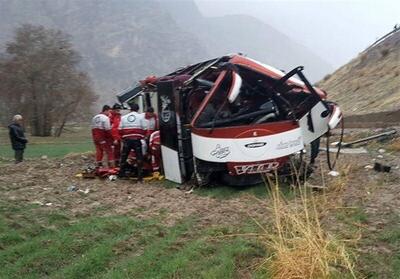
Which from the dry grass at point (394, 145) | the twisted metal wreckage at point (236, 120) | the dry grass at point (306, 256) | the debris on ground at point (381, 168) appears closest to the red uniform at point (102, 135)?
the twisted metal wreckage at point (236, 120)

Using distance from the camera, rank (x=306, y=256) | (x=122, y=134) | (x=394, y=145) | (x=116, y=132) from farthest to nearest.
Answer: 1. (x=394, y=145)
2. (x=116, y=132)
3. (x=122, y=134)
4. (x=306, y=256)

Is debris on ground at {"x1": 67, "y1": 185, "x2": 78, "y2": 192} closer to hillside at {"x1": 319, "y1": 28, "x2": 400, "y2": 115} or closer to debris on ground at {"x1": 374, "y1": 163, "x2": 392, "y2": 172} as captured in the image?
debris on ground at {"x1": 374, "y1": 163, "x2": 392, "y2": 172}

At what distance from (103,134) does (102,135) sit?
0.11ft

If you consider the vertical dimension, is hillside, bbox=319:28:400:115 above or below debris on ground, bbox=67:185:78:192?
above

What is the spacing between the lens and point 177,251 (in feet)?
19.0

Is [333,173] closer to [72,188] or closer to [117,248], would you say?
[72,188]

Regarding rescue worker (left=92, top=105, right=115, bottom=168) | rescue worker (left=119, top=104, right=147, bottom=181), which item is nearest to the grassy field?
rescue worker (left=119, top=104, right=147, bottom=181)

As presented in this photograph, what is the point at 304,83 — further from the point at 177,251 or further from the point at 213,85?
the point at 177,251

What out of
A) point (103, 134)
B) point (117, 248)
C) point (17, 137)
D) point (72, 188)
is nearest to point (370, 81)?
point (17, 137)

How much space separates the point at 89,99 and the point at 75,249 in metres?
62.0

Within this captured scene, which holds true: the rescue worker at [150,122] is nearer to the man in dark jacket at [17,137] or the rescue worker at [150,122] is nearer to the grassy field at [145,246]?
the grassy field at [145,246]

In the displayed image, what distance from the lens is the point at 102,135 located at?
1237 cm

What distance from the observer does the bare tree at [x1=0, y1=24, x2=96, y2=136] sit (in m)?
59.8

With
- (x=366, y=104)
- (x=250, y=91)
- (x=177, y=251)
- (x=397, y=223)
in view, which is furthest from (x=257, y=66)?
(x=366, y=104)
